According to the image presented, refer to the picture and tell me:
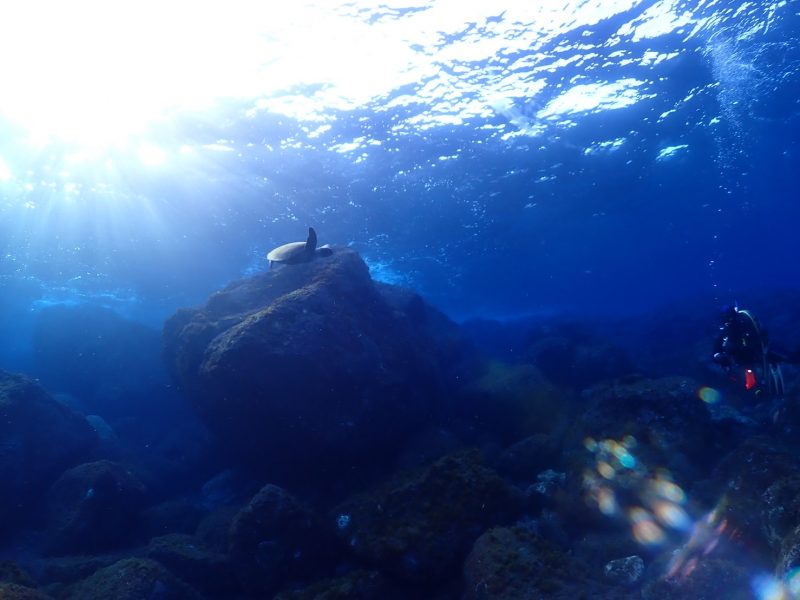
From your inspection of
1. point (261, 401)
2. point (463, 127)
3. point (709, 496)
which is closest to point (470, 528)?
point (709, 496)

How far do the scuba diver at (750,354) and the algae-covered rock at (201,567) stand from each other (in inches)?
358

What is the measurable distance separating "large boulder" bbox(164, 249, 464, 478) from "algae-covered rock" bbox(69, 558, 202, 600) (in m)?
3.45

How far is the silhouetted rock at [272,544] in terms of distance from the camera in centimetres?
701

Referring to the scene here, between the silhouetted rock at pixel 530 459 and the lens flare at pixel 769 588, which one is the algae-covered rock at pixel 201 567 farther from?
the lens flare at pixel 769 588

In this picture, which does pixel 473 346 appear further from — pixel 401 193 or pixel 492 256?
pixel 492 256

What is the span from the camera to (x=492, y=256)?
3688 centimetres

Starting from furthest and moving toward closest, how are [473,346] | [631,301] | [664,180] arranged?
1. [631,301]
2. [664,180]
3. [473,346]

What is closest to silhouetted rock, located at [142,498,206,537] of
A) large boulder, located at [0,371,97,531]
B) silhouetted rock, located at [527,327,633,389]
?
large boulder, located at [0,371,97,531]

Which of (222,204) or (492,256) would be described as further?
(492,256)

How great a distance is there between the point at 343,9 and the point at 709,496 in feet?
39.3

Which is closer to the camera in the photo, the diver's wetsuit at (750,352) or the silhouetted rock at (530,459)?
the diver's wetsuit at (750,352)

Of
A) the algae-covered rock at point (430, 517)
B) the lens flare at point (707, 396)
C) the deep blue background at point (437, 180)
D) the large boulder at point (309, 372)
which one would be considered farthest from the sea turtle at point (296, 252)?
the lens flare at point (707, 396)

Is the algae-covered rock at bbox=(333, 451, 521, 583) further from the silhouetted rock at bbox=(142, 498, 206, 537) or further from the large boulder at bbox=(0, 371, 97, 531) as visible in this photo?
the large boulder at bbox=(0, 371, 97, 531)

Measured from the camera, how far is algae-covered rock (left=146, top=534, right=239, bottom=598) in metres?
7.62
